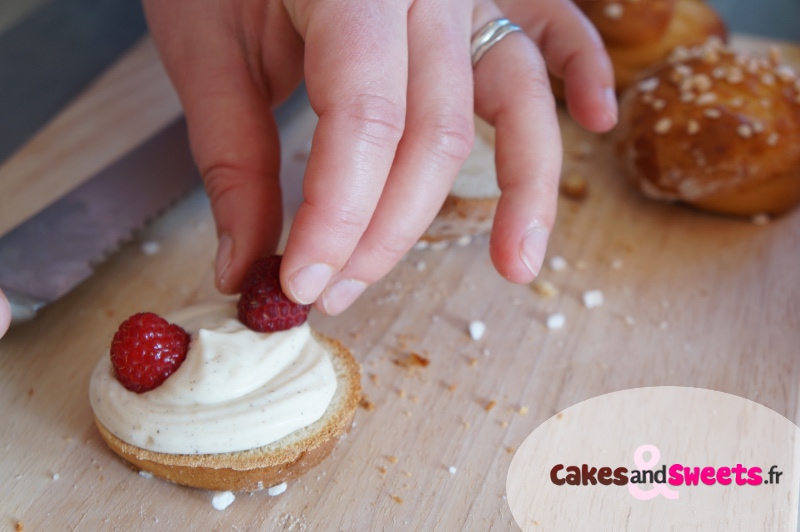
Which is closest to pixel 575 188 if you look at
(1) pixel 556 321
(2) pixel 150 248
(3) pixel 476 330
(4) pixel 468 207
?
(4) pixel 468 207

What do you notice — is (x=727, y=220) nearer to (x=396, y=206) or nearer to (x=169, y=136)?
(x=396, y=206)

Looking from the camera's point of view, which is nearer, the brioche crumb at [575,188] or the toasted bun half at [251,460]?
the toasted bun half at [251,460]

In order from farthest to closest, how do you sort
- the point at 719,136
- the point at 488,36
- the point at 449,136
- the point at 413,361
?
the point at 719,136, the point at 488,36, the point at 413,361, the point at 449,136

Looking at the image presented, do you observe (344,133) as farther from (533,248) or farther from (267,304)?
(533,248)

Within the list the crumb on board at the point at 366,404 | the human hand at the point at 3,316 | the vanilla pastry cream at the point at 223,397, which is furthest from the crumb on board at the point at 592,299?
the human hand at the point at 3,316

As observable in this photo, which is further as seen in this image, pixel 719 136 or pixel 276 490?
pixel 719 136

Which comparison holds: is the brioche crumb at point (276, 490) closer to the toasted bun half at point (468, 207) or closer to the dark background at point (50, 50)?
the toasted bun half at point (468, 207)
